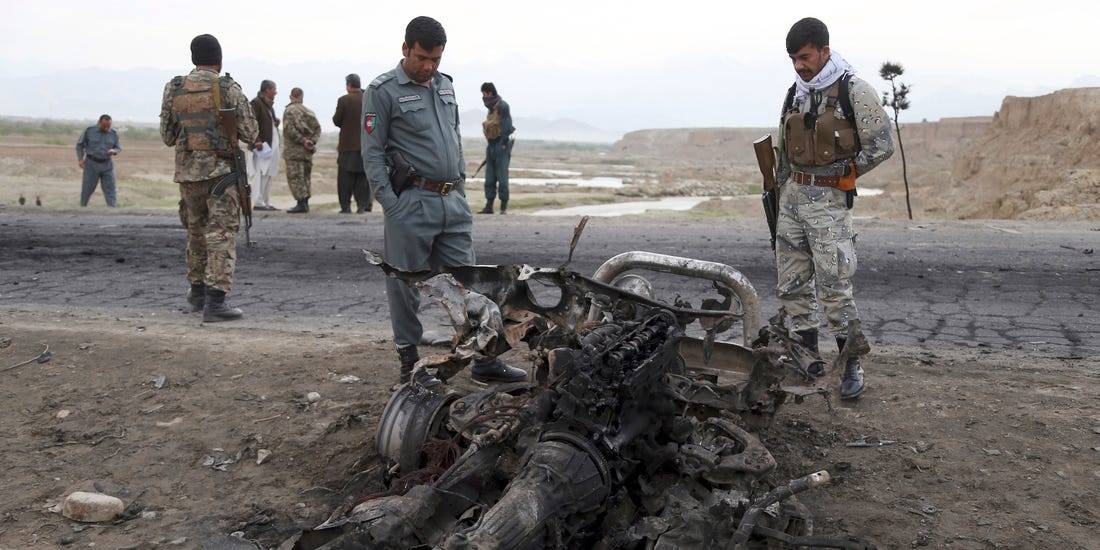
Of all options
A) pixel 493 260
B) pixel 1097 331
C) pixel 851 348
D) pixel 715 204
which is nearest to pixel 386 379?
pixel 851 348

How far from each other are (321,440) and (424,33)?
2.43 meters

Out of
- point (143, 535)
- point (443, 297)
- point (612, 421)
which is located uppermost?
point (443, 297)

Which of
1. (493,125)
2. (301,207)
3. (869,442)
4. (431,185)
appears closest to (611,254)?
(493,125)

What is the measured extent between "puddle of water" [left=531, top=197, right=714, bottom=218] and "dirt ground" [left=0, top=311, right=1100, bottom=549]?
12.4 metres

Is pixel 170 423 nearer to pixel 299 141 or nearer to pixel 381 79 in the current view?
pixel 381 79

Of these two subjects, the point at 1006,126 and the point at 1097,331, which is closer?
the point at 1097,331

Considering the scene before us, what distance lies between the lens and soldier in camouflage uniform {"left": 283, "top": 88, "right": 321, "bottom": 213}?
14695 millimetres

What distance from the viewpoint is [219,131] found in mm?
7227

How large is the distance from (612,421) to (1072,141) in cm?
2029

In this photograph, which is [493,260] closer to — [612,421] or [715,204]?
[612,421]

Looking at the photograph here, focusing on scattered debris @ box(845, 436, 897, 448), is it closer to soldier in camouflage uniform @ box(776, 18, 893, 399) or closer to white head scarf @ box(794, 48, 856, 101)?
soldier in camouflage uniform @ box(776, 18, 893, 399)

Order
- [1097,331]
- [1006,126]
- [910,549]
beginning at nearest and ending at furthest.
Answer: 1. [910,549]
2. [1097,331]
3. [1006,126]

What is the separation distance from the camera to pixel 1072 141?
1980cm

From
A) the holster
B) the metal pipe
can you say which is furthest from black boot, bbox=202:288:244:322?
the metal pipe
